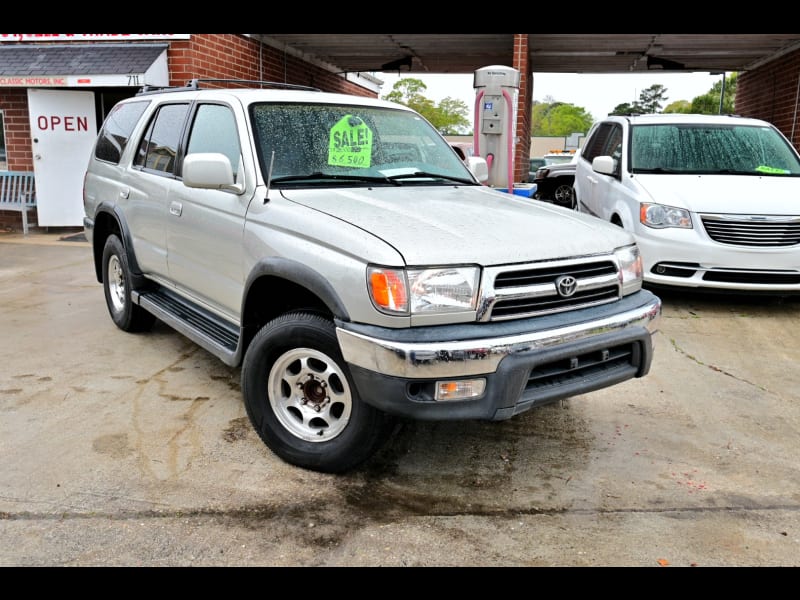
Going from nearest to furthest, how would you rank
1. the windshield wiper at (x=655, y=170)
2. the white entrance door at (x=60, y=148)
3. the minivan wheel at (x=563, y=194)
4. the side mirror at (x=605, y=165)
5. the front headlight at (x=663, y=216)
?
the front headlight at (x=663, y=216) → the windshield wiper at (x=655, y=170) → the side mirror at (x=605, y=165) → the white entrance door at (x=60, y=148) → the minivan wheel at (x=563, y=194)

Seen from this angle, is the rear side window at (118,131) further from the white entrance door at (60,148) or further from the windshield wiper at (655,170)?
the white entrance door at (60,148)

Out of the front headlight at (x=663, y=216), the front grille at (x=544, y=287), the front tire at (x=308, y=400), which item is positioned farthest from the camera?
the front headlight at (x=663, y=216)

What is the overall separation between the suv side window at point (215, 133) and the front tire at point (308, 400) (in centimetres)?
109

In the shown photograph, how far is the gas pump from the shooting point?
1138 centimetres

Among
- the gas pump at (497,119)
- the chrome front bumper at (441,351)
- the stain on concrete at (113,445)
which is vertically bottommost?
the stain on concrete at (113,445)

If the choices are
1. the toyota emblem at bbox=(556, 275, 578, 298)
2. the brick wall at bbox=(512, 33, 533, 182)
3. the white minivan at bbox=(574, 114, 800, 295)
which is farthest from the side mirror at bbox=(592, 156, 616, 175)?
the brick wall at bbox=(512, 33, 533, 182)

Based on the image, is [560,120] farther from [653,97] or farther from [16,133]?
[16,133]

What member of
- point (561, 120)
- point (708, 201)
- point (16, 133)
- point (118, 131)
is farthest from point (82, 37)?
point (561, 120)

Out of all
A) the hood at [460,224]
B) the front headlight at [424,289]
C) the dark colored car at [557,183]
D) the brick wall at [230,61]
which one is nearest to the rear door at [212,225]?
the hood at [460,224]

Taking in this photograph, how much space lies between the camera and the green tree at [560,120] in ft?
337

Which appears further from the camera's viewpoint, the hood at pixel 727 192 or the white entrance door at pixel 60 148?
the white entrance door at pixel 60 148

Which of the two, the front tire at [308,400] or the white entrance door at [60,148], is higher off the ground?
the white entrance door at [60,148]

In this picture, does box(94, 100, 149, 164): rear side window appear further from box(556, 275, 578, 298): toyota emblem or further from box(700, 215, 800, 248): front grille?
box(700, 215, 800, 248): front grille
